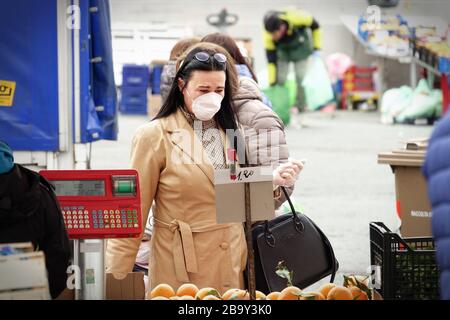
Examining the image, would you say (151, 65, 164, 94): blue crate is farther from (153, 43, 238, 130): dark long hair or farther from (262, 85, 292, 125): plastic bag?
(153, 43, 238, 130): dark long hair

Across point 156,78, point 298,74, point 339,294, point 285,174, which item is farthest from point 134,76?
point 339,294

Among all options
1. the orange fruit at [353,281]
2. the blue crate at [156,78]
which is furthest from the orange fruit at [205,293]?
the blue crate at [156,78]

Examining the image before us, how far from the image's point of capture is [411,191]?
223 inches

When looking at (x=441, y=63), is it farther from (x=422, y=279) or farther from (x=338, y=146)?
(x=422, y=279)

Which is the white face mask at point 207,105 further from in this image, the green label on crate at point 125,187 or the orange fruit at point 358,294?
the orange fruit at point 358,294

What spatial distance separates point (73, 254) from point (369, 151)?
1108 cm

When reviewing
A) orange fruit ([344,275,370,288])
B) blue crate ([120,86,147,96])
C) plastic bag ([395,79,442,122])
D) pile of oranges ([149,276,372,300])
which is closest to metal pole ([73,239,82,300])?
pile of oranges ([149,276,372,300])

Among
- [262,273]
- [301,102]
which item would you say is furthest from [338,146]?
[262,273]

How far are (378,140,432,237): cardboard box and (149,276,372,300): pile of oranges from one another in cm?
184

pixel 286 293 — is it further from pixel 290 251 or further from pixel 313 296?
pixel 290 251

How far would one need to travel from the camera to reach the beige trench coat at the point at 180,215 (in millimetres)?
4039

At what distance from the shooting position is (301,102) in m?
18.4

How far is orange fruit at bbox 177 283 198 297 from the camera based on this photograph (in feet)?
12.3

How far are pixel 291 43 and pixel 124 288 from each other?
1385 centimetres
